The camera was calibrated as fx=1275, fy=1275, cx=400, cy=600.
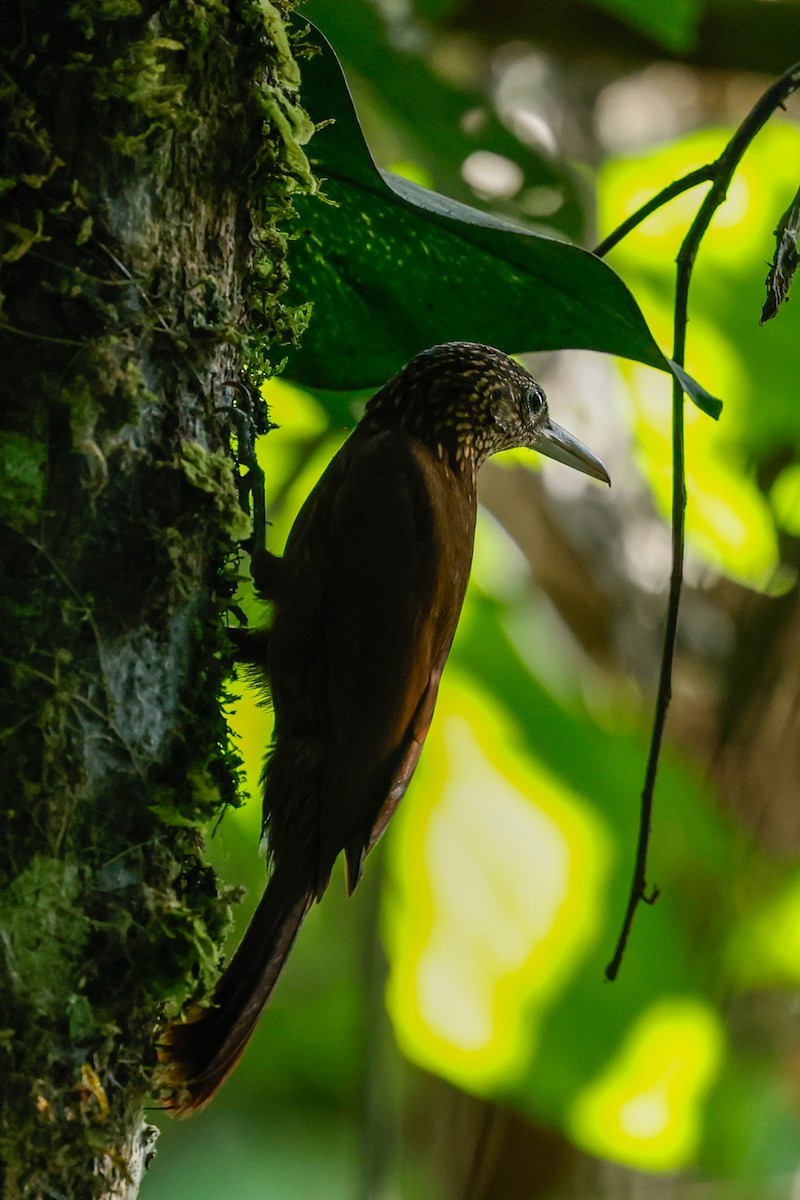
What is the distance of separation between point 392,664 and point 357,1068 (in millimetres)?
1939

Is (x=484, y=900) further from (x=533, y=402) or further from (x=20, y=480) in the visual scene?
(x=20, y=480)

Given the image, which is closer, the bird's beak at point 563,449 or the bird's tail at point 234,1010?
the bird's tail at point 234,1010

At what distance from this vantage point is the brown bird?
1585 mm

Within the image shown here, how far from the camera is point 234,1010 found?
1339 millimetres

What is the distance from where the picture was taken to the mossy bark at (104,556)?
3.59 ft

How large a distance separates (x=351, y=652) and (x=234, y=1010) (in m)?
0.48

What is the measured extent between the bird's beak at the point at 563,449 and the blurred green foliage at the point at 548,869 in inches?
13.5

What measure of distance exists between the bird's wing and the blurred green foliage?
0.56 m

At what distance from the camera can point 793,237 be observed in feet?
4.49

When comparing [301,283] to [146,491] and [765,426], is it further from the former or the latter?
[765,426]

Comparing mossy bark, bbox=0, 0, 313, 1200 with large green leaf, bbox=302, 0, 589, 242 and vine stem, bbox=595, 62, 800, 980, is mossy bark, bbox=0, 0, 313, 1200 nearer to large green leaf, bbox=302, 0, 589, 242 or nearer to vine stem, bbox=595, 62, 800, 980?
vine stem, bbox=595, 62, 800, 980

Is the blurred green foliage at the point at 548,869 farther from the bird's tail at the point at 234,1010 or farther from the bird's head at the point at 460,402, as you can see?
the bird's tail at the point at 234,1010

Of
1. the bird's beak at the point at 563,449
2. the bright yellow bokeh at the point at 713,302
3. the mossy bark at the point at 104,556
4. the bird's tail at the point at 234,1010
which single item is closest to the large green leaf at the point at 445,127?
the bright yellow bokeh at the point at 713,302

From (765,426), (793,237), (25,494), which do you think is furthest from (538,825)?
(25,494)
